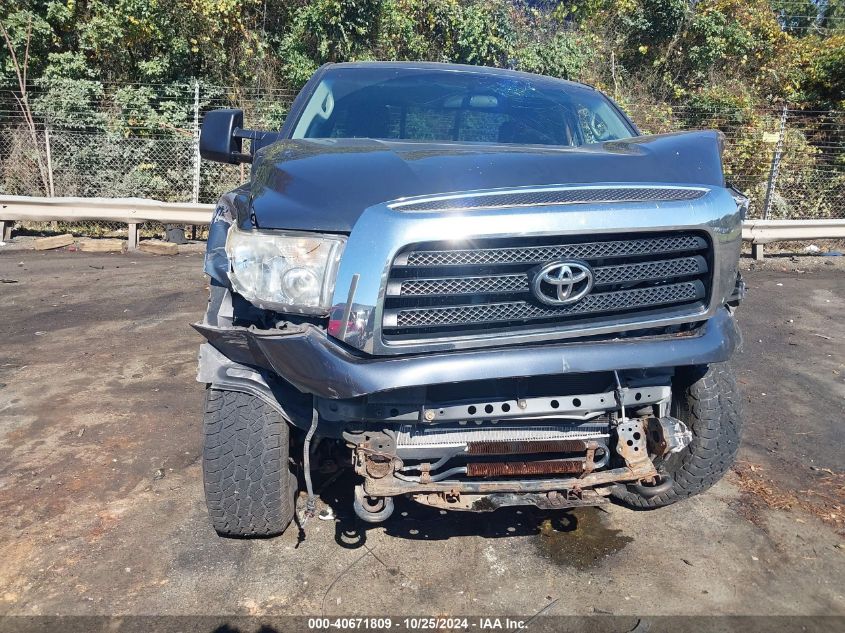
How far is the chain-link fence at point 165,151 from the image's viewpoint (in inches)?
446

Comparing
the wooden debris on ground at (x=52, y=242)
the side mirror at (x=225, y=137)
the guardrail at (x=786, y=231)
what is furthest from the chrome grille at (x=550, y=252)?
the wooden debris on ground at (x=52, y=242)

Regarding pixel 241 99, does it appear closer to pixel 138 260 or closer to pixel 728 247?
pixel 138 260

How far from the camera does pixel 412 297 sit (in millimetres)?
2303

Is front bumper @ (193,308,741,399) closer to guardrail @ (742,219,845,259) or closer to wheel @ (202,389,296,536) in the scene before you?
wheel @ (202,389,296,536)

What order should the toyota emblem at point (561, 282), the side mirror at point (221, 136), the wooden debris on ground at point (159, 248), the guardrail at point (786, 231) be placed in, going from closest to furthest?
1. the toyota emblem at point (561, 282)
2. the side mirror at point (221, 136)
3. the wooden debris on ground at point (159, 248)
4. the guardrail at point (786, 231)

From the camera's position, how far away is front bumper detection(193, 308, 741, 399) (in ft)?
7.38

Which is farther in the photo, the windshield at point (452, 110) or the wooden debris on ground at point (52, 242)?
the wooden debris on ground at point (52, 242)

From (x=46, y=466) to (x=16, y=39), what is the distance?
11.3 m

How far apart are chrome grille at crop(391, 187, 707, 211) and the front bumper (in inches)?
18.6

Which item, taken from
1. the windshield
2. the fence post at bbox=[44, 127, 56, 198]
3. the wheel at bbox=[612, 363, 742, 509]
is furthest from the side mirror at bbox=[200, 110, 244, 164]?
the fence post at bbox=[44, 127, 56, 198]

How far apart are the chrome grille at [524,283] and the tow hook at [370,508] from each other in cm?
73

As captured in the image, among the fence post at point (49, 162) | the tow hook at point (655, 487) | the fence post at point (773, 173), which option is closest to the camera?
the tow hook at point (655, 487)

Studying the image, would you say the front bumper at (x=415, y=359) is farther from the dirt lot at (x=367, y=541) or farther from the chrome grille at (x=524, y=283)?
the dirt lot at (x=367, y=541)

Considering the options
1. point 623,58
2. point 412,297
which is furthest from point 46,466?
point 623,58
